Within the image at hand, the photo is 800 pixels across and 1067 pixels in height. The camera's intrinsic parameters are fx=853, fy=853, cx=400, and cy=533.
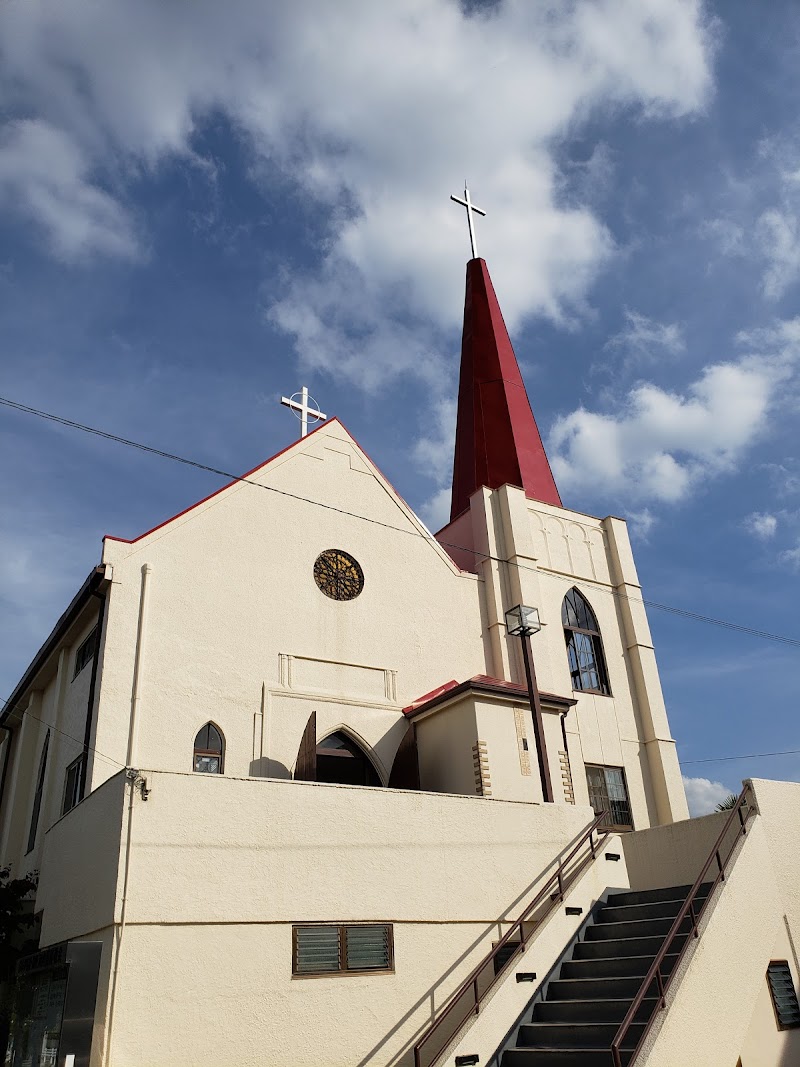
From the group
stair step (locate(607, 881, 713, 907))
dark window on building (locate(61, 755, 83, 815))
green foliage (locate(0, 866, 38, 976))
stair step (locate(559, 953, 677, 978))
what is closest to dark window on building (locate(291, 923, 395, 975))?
stair step (locate(559, 953, 677, 978))

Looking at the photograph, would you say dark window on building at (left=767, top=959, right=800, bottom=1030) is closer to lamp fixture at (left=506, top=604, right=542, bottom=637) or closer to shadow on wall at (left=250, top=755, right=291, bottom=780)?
lamp fixture at (left=506, top=604, right=542, bottom=637)

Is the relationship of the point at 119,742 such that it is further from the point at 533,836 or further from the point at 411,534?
the point at 411,534

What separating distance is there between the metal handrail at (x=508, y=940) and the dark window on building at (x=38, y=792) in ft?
34.4

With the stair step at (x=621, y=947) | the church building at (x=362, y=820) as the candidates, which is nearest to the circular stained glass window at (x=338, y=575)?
the church building at (x=362, y=820)

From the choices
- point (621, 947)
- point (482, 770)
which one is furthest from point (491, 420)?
point (621, 947)

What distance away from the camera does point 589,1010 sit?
1023 cm

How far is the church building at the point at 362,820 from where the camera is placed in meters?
10.0

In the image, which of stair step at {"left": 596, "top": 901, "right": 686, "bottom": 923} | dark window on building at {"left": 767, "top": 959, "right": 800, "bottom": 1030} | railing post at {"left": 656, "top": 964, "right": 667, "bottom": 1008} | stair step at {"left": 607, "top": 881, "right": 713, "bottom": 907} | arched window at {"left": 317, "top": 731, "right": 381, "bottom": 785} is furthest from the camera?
arched window at {"left": 317, "top": 731, "right": 381, "bottom": 785}

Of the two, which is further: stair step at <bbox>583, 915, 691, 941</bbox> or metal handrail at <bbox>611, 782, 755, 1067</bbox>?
stair step at <bbox>583, 915, 691, 941</bbox>

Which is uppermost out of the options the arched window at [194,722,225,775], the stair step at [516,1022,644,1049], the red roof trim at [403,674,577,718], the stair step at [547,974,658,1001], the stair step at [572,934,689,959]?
the red roof trim at [403,674,577,718]

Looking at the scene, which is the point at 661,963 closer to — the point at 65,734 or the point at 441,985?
the point at 441,985

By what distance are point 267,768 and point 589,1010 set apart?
23.6ft

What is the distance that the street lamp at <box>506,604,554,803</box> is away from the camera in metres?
14.6

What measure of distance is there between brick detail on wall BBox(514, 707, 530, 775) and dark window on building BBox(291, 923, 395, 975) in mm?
4925
